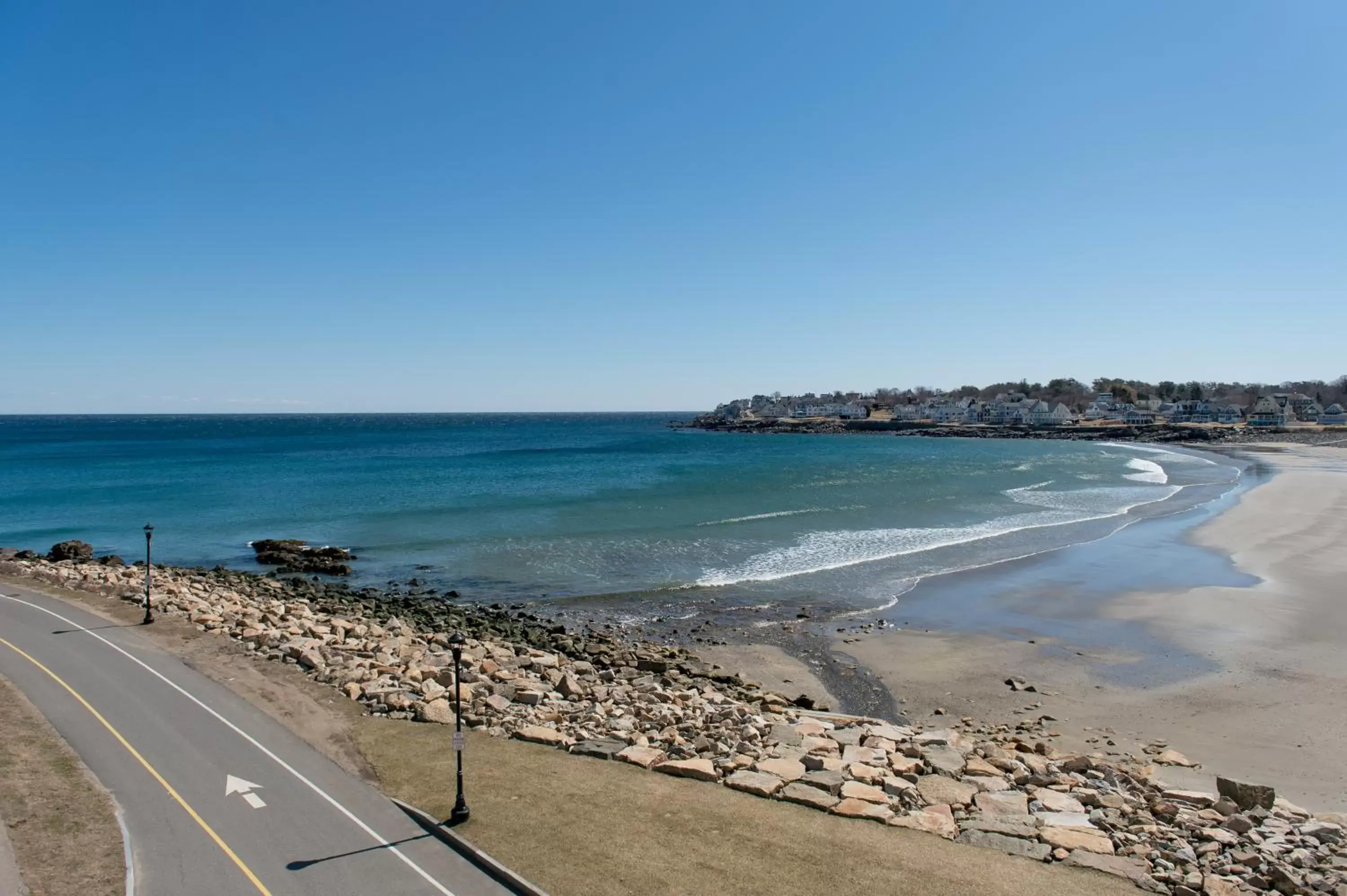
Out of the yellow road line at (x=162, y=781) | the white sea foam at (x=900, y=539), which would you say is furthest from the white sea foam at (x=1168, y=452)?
the yellow road line at (x=162, y=781)

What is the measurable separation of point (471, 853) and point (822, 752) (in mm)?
7204

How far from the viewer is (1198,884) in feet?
35.6

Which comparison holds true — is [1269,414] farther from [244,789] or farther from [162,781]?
[162,781]

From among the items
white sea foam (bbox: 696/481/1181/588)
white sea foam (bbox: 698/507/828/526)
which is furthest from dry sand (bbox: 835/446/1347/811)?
white sea foam (bbox: 698/507/828/526)

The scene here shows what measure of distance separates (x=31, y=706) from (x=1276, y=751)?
27.5m

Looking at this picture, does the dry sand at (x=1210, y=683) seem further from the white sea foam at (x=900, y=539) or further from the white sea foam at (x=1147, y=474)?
the white sea foam at (x=1147, y=474)

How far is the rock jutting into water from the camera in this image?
37875 mm

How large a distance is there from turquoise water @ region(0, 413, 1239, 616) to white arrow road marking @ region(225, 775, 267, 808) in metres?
17.3

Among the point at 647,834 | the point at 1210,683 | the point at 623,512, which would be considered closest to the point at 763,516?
the point at 623,512

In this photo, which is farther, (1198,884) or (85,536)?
(85,536)

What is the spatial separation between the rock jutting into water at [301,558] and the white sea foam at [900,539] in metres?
18.8

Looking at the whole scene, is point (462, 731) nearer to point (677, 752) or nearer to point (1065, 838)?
point (677, 752)

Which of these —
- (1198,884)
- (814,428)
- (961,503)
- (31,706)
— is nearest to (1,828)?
(31,706)

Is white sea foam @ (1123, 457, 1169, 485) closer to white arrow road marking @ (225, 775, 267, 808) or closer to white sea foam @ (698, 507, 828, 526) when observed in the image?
white sea foam @ (698, 507, 828, 526)
